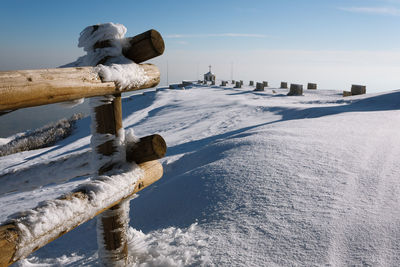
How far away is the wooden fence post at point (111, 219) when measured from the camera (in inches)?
74.4

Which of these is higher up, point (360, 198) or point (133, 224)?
point (360, 198)

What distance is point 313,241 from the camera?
211cm

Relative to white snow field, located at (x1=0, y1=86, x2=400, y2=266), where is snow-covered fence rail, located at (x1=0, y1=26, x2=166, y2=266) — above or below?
above

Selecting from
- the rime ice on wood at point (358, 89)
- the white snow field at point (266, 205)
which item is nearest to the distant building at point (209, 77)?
the rime ice on wood at point (358, 89)

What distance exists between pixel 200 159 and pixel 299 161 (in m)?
1.76

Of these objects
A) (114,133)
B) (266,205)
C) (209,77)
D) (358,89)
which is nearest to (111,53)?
(114,133)

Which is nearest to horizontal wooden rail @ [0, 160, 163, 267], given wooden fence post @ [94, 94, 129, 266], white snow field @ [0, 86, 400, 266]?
wooden fence post @ [94, 94, 129, 266]

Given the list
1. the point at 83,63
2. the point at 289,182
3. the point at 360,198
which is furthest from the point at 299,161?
the point at 83,63

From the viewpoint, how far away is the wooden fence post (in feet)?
6.20

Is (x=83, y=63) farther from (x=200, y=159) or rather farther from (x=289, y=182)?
(x=200, y=159)

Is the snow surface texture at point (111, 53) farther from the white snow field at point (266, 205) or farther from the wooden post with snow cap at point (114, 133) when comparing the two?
the white snow field at point (266, 205)

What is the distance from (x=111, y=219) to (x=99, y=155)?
20.3 inches

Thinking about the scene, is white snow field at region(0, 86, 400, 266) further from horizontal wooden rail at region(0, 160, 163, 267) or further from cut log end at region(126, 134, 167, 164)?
horizontal wooden rail at region(0, 160, 163, 267)

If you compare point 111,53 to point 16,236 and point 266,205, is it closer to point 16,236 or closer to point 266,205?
point 16,236
